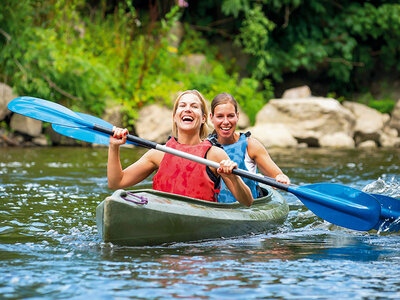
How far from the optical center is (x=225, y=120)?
4.63m

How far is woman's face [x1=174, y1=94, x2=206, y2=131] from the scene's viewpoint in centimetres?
400

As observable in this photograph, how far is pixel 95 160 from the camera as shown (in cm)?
919

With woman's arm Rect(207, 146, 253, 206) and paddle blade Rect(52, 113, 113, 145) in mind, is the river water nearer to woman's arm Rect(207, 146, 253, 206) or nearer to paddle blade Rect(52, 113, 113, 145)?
woman's arm Rect(207, 146, 253, 206)

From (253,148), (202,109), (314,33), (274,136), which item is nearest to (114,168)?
(202,109)

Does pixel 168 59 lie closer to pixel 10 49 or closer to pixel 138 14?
pixel 138 14

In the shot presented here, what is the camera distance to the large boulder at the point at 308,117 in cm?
1261

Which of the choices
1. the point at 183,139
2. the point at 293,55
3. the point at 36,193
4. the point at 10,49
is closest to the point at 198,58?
the point at 293,55

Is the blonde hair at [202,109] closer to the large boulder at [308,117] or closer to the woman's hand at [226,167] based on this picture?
the woman's hand at [226,167]

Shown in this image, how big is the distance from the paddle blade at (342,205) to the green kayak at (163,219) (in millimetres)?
400

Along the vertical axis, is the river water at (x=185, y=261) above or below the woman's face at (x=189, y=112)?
below

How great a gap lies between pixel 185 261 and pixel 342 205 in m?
1.30

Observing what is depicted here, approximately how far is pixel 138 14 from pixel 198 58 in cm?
160

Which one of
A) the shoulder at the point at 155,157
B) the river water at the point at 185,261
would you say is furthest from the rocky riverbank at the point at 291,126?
the shoulder at the point at 155,157

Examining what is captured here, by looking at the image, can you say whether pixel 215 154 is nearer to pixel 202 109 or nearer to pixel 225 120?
pixel 202 109
